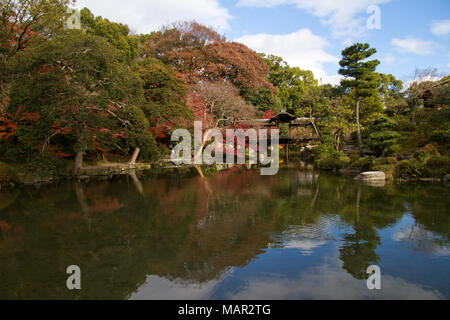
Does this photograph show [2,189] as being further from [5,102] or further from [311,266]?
[311,266]

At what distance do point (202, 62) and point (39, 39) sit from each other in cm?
1285

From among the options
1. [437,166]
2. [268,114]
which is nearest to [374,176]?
[437,166]

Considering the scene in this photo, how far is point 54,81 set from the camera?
11031mm

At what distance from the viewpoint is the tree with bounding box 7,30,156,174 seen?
10.9m

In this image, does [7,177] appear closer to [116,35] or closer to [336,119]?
[116,35]

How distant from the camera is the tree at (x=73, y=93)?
10.9 metres

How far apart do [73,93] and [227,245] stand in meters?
9.49

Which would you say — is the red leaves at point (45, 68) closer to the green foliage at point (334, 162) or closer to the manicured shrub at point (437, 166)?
the green foliage at point (334, 162)

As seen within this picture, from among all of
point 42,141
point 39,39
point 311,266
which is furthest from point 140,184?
point 311,266

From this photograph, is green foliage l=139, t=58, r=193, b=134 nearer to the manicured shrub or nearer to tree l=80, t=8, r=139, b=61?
tree l=80, t=8, r=139, b=61

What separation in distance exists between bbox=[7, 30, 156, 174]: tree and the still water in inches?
144

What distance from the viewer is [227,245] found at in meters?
4.76

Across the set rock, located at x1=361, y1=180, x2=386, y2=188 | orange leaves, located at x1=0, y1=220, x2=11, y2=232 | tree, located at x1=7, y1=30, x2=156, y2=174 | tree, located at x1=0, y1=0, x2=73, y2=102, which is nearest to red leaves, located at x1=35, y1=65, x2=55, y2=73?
tree, located at x1=7, y1=30, x2=156, y2=174

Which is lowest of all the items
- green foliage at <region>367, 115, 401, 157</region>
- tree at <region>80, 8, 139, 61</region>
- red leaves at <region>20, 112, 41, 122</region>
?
green foliage at <region>367, 115, 401, 157</region>
